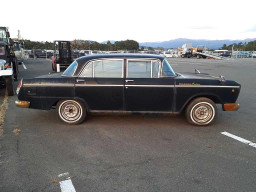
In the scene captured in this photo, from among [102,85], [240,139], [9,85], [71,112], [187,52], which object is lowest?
[240,139]

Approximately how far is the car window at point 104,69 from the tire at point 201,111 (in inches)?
69.6

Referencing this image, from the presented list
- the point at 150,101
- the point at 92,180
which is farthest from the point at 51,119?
the point at 92,180

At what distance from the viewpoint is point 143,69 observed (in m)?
5.07

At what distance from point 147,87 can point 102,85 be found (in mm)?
979

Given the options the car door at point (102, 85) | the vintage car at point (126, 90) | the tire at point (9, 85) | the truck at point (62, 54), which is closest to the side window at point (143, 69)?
the vintage car at point (126, 90)

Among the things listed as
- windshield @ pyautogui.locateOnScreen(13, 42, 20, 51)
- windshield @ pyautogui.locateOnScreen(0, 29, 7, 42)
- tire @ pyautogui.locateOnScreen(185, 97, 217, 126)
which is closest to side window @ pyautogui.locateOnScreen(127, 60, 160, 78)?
tire @ pyautogui.locateOnScreen(185, 97, 217, 126)

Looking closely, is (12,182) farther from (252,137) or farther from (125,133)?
(252,137)

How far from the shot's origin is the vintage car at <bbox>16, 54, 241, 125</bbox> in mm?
4973

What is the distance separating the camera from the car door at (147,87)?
4.95 m

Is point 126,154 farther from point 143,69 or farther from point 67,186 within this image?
point 143,69

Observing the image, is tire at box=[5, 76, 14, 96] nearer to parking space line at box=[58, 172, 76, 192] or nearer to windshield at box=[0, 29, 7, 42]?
parking space line at box=[58, 172, 76, 192]

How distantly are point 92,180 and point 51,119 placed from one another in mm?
2898

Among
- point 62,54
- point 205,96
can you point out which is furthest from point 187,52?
point 205,96

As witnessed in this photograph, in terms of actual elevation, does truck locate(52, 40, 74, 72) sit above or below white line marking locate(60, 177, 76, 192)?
above
